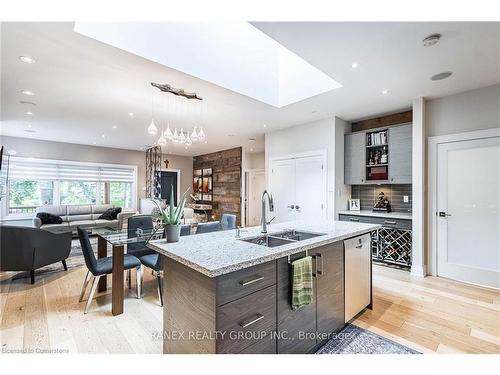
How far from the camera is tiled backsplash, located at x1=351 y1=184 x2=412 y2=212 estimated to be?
13.6ft

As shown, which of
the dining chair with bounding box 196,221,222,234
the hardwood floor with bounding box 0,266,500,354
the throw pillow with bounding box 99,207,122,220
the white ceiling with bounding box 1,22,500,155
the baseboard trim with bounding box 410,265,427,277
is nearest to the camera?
the hardwood floor with bounding box 0,266,500,354

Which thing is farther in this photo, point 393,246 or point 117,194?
point 117,194

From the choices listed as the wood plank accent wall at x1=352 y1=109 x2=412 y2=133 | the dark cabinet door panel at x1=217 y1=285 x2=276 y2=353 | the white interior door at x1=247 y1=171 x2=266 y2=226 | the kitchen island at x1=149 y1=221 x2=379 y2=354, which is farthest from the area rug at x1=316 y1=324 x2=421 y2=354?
the white interior door at x1=247 y1=171 x2=266 y2=226

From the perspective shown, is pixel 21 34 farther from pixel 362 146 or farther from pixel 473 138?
pixel 473 138

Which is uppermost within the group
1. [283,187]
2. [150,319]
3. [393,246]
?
[283,187]

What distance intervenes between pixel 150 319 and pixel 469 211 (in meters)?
4.16

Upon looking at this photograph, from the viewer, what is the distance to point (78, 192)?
7.12 m

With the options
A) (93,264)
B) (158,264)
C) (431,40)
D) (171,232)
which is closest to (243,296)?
(171,232)

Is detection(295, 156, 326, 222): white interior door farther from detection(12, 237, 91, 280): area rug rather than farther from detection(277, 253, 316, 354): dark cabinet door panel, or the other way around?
detection(12, 237, 91, 280): area rug

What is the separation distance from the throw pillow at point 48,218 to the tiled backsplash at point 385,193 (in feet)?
22.7

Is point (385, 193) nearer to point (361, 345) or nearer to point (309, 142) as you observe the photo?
point (309, 142)

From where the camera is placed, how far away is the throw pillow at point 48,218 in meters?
5.78

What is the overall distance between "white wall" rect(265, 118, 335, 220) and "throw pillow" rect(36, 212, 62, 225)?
17.3ft
